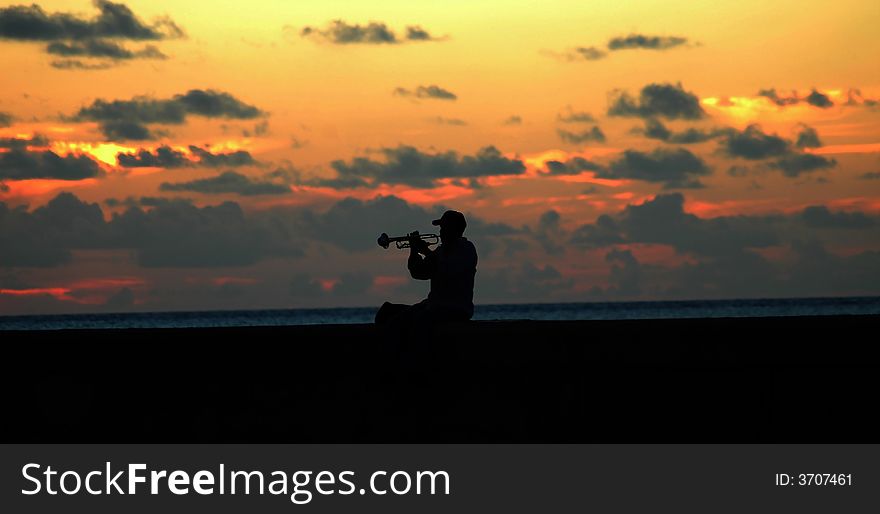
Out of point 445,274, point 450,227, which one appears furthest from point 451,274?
point 450,227

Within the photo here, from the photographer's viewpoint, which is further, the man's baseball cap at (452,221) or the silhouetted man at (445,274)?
the man's baseball cap at (452,221)

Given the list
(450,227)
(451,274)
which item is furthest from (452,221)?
(451,274)

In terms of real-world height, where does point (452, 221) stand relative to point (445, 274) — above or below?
above

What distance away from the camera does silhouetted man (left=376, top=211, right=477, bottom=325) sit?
35.5ft

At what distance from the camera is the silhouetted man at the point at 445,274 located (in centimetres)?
1083

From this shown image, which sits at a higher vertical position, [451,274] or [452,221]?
[452,221]

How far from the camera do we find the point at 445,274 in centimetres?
1119

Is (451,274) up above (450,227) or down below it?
below

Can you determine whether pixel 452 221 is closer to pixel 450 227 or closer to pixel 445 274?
pixel 450 227

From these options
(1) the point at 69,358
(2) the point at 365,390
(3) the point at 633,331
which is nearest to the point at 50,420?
(1) the point at 69,358

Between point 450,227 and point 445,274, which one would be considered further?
point 450,227

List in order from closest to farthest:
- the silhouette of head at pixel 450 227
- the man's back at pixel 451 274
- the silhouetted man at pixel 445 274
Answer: the silhouetted man at pixel 445 274, the man's back at pixel 451 274, the silhouette of head at pixel 450 227

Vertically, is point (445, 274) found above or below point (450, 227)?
below

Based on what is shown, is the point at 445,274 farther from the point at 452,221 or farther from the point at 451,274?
the point at 452,221
